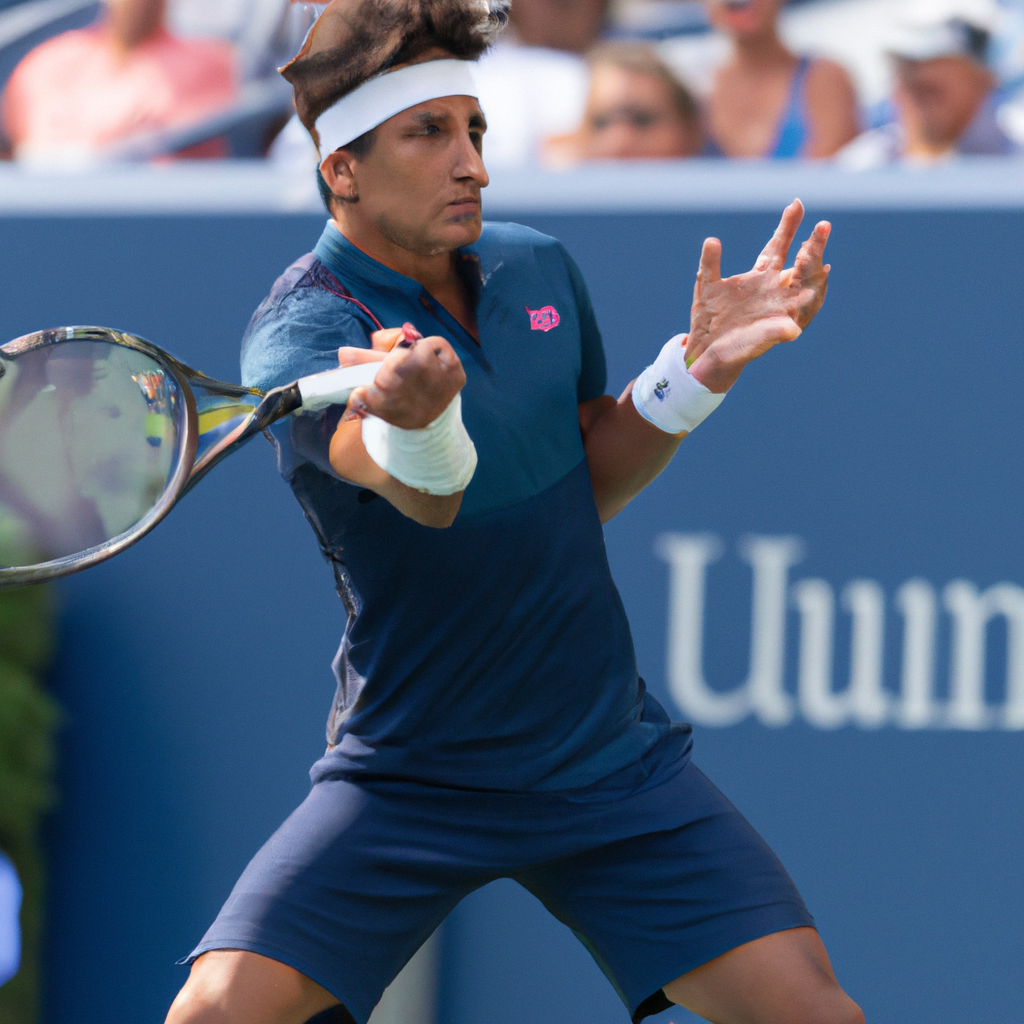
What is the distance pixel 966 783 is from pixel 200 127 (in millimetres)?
2456

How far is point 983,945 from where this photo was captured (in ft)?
10.3

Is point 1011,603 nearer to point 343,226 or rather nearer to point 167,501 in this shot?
point 343,226

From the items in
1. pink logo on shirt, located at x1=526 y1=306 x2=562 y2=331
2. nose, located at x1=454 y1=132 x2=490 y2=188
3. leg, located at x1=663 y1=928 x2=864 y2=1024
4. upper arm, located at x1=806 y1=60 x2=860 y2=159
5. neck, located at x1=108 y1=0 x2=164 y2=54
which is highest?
neck, located at x1=108 y1=0 x2=164 y2=54

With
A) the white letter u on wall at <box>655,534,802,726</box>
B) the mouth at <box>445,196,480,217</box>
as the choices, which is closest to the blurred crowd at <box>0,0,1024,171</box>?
the white letter u on wall at <box>655,534,802,726</box>

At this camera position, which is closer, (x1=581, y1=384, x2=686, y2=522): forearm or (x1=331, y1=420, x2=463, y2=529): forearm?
(x1=331, y1=420, x2=463, y2=529): forearm

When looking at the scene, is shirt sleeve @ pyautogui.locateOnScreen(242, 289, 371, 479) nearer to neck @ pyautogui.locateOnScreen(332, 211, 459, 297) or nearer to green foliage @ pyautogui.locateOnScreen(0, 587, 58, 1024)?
neck @ pyautogui.locateOnScreen(332, 211, 459, 297)

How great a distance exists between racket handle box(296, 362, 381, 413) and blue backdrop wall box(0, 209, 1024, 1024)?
1.56m

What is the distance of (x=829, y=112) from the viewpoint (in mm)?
3715

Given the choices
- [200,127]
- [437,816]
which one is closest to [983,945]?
[437,816]

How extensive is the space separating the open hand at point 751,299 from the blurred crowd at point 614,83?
1533 mm

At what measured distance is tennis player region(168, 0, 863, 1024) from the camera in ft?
6.48

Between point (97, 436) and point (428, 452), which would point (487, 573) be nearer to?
point (428, 452)

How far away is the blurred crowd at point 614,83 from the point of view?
3635 millimetres

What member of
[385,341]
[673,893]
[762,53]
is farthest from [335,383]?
[762,53]
